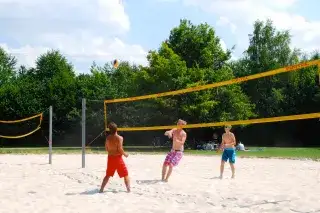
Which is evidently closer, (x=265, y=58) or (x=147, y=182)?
(x=147, y=182)

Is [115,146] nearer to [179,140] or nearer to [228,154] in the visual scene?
[179,140]

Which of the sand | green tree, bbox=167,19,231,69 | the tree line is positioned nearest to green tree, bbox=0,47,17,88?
the tree line

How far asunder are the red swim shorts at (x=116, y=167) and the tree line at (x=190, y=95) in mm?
18434

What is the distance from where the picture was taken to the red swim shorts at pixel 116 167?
7.83 meters

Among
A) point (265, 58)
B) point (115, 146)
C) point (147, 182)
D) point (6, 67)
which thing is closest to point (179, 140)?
point (147, 182)

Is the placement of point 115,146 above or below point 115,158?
above

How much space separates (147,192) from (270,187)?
211cm

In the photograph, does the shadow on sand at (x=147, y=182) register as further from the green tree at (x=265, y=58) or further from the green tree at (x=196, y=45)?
the green tree at (x=265, y=58)

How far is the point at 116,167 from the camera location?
7.88 meters

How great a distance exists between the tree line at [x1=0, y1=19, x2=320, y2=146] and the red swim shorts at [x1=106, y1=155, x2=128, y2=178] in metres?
18.4

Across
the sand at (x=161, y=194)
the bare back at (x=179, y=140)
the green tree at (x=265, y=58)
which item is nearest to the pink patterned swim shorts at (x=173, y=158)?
the bare back at (x=179, y=140)

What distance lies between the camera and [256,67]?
132 feet

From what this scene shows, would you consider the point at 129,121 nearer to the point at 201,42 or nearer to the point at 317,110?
the point at 201,42

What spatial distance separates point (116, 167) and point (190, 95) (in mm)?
19187
